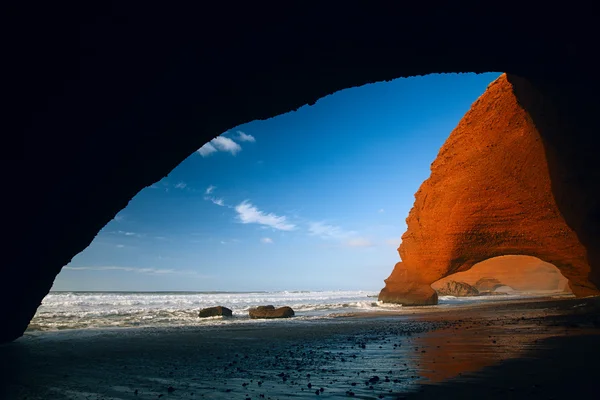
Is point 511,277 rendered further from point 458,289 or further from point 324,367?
point 324,367

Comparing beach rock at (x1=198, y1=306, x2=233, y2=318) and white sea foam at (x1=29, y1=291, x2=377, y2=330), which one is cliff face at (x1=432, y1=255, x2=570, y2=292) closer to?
white sea foam at (x1=29, y1=291, x2=377, y2=330)

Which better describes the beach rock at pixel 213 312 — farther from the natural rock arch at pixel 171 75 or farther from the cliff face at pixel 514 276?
the cliff face at pixel 514 276

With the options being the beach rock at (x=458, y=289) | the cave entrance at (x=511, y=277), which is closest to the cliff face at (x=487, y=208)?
the beach rock at (x=458, y=289)

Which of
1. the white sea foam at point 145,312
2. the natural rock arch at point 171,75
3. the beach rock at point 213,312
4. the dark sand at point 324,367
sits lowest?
the white sea foam at point 145,312

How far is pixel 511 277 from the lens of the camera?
188 ft

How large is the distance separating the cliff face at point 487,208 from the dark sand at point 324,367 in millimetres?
14722

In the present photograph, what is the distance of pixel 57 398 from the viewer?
15.5 ft

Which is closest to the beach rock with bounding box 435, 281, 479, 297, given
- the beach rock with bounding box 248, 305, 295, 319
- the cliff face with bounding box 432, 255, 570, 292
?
the cliff face with bounding box 432, 255, 570, 292

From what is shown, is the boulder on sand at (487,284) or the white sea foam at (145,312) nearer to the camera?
the white sea foam at (145,312)

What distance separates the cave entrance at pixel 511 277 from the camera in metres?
54.6

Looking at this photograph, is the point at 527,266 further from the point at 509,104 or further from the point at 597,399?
the point at 597,399

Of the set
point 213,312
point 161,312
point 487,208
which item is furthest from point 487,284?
point 161,312

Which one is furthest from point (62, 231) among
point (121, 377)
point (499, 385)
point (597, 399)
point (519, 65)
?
point (519, 65)

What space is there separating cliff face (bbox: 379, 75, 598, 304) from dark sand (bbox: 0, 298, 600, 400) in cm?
1472
